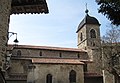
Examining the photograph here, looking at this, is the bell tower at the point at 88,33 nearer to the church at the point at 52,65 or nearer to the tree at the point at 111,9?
the church at the point at 52,65

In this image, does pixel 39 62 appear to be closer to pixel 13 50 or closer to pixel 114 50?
pixel 13 50

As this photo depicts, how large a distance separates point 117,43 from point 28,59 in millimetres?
15432

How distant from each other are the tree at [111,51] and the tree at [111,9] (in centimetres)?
2096

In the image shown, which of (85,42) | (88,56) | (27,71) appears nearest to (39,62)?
(27,71)

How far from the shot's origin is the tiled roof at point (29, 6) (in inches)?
340

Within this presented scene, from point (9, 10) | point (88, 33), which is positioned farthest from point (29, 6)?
point (88, 33)

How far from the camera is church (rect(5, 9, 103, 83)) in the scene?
33.0m

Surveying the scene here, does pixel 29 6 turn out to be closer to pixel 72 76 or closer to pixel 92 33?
pixel 72 76

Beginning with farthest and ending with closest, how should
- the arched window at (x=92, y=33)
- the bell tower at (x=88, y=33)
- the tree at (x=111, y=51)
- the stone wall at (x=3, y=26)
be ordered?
the arched window at (x=92, y=33) < the bell tower at (x=88, y=33) < the tree at (x=111, y=51) < the stone wall at (x=3, y=26)

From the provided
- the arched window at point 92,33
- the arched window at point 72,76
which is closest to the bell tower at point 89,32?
the arched window at point 92,33

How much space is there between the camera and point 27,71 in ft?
111

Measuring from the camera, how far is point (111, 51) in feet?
102

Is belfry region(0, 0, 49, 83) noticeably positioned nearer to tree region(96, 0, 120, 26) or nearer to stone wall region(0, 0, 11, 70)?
stone wall region(0, 0, 11, 70)

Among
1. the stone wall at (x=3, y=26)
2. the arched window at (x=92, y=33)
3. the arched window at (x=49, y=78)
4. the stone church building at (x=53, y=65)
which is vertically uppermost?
the arched window at (x=92, y=33)
